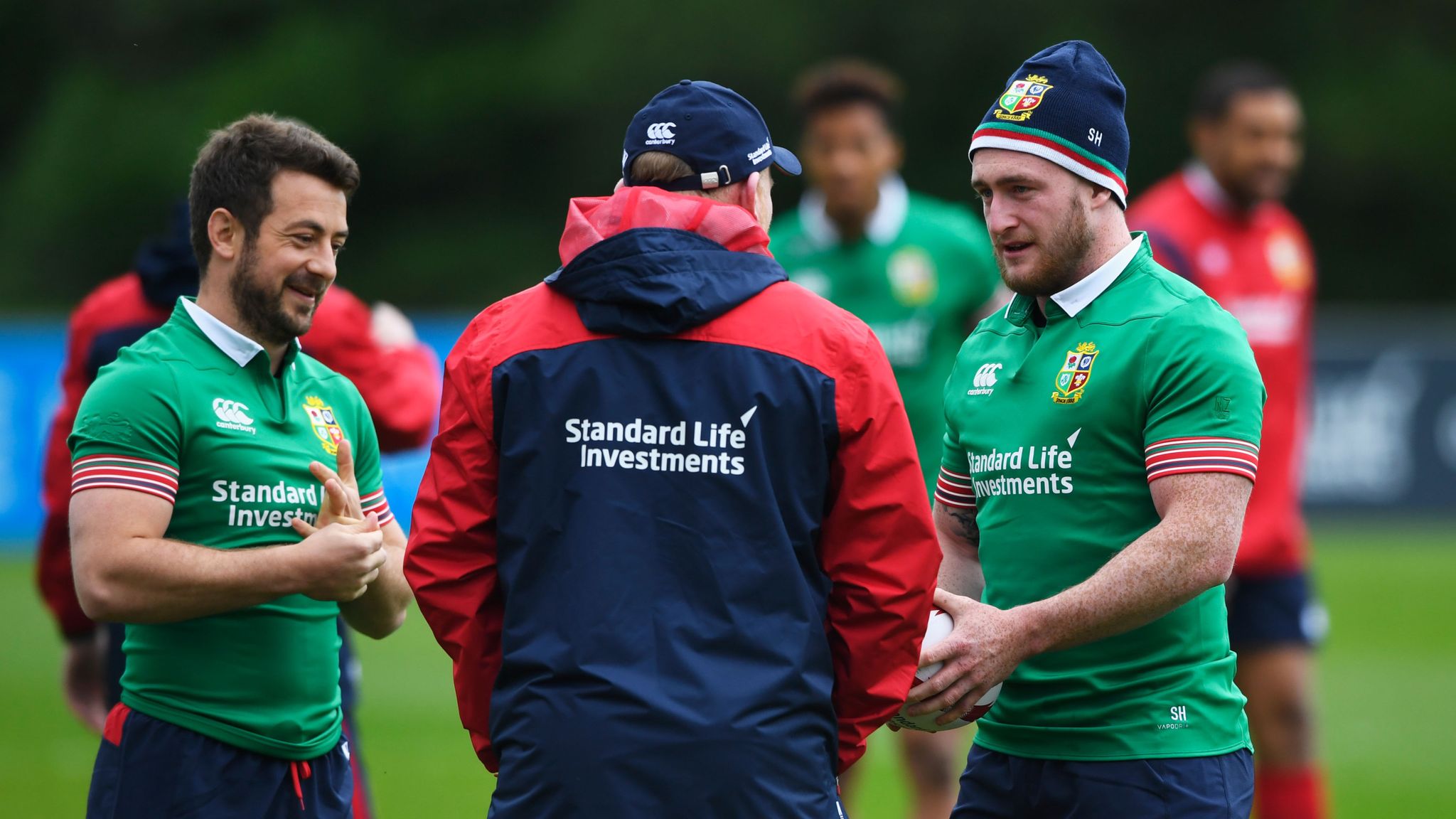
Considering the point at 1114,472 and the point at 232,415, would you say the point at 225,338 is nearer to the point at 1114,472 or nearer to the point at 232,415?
the point at 232,415

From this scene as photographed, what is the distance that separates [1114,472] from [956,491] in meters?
0.59

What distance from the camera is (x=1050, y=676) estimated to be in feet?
12.7

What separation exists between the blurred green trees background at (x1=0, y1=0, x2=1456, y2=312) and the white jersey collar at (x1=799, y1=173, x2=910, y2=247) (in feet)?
65.2

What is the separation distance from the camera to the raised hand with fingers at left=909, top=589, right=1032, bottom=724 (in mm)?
3621

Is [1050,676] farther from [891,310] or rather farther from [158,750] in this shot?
[891,310]

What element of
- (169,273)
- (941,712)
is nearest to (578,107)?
(169,273)

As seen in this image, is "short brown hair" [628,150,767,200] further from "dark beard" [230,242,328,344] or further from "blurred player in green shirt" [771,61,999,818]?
"blurred player in green shirt" [771,61,999,818]

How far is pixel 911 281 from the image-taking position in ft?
23.4

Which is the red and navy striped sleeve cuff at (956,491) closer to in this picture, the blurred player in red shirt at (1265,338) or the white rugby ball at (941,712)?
the white rugby ball at (941,712)

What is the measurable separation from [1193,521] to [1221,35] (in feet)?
88.0

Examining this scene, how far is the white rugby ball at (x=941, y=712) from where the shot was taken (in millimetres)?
3646

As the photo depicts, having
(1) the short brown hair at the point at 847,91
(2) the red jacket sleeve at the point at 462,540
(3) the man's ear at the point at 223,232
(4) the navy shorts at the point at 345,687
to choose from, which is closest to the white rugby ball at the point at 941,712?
(2) the red jacket sleeve at the point at 462,540

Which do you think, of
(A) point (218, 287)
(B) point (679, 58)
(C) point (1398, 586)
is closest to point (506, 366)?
(A) point (218, 287)

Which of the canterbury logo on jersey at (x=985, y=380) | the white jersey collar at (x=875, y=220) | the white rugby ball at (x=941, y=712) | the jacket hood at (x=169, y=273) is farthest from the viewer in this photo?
the white jersey collar at (x=875, y=220)
